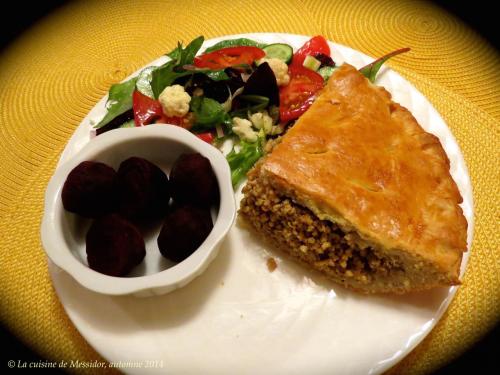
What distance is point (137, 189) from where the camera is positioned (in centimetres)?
186

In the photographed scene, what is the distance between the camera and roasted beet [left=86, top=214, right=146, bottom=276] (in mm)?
1732

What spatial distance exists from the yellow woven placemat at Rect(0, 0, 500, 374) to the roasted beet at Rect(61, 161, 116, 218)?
2.03 feet

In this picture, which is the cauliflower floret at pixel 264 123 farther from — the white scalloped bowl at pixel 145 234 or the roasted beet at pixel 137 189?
the roasted beet at pixel 137 189

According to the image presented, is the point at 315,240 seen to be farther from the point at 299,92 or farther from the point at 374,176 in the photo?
the point at 299,92

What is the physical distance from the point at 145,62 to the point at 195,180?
177cm

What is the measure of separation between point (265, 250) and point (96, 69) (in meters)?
2.09

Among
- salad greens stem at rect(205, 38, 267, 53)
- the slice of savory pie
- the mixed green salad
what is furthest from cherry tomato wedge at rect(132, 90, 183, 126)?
the slice of savory pie

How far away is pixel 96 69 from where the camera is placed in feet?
10.5

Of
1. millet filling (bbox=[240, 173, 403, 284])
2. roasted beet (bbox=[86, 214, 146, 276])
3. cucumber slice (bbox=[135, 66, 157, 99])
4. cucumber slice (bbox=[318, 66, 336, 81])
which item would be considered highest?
cucumber slice (bbox=[318, 66, 336, 81])

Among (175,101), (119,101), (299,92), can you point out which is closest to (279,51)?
(299,92)

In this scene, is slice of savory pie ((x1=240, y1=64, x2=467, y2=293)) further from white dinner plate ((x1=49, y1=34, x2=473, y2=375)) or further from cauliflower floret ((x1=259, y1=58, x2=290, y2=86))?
cauliflower floret ((x1=259, y1=58, x2=290, y2=86))

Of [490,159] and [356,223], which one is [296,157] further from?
[490,159]

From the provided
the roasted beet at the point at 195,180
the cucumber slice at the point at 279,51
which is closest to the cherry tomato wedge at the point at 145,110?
Result: the roasted beet at the point at 195,180

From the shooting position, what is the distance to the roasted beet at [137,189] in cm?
187
